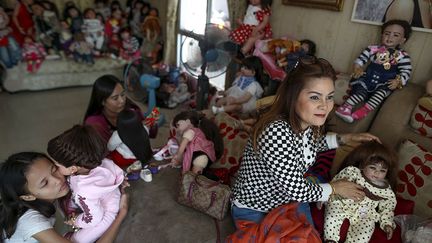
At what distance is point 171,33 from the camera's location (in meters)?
4.53

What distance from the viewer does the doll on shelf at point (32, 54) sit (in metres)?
4.04

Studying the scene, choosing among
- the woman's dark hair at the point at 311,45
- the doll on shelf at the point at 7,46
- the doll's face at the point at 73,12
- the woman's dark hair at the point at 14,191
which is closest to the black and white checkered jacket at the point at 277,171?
the woman's dark hair at the point at 14,191

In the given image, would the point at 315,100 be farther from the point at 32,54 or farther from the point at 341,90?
the point at 32,54

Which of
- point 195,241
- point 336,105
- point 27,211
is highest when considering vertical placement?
point 336,105

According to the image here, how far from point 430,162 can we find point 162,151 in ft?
5.12

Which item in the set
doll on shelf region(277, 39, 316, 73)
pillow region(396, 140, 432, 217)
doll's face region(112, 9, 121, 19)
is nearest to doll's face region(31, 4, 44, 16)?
doll's face region(112, 9, 121, 19)

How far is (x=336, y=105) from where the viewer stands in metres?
2.09

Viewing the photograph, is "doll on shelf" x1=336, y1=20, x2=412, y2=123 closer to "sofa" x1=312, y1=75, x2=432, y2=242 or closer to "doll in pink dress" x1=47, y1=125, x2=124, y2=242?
"sofa" x1=312, y1=75, x2=432, y2=242

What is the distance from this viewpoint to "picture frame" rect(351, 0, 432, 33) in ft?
6.22

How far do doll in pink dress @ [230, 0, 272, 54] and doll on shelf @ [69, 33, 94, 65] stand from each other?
2.54 m

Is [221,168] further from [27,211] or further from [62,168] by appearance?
[27,211]

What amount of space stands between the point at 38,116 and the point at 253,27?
268 cm

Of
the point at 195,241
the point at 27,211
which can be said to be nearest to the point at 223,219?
the point at 195,241

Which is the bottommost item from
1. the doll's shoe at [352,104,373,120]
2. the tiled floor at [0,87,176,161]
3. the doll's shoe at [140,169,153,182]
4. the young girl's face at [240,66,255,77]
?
the tiled floor at [0,87,176,161]
